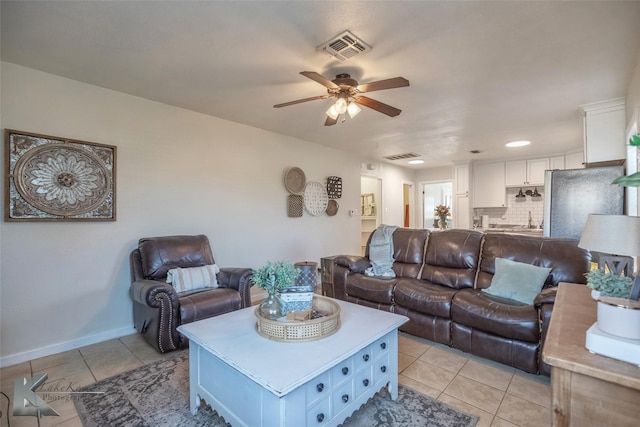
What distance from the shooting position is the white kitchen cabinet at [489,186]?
20.8ft

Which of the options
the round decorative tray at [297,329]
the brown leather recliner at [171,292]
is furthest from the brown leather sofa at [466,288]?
the round decorative tray at [297,329]

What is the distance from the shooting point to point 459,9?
1.73m

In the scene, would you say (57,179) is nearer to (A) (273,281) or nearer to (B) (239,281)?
(B) (239,281)

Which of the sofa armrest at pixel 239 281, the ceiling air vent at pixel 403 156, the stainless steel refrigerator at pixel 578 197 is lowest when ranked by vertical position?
the sofa armrest at pixel 239 281

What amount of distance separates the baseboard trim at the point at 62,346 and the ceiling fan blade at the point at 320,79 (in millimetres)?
2988

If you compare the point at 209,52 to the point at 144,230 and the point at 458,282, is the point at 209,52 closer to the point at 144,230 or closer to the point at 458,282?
the point at 144,230

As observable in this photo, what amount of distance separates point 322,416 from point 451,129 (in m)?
4.00

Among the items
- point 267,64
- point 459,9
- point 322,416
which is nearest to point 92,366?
point 322,416

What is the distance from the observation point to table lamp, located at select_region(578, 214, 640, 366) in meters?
0.82

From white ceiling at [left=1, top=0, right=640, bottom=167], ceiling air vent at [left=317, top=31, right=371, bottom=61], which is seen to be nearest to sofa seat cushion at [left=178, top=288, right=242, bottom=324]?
white ceiling at [left=1, top=0, right=640, bottom=167]

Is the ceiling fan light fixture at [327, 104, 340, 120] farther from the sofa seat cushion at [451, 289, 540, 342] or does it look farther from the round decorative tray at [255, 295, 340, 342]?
the sofa seat cushion at [451, 289, 540, 342]

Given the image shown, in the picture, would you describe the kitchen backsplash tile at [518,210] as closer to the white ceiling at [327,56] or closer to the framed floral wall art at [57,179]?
the white ceiling at [327,56]

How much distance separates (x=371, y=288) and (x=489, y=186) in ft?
16.0

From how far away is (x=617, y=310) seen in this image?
863 mm
